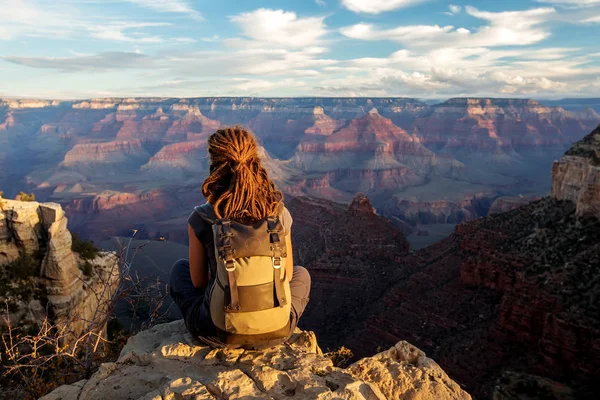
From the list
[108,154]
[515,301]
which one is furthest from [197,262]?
[108,154]

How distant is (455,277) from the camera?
22406 millimetres

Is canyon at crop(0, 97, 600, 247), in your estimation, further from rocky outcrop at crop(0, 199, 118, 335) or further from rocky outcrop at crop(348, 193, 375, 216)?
rocky outcrop at crop(0, 199, 118, 335)

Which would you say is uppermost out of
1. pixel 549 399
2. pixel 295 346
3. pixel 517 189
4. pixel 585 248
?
pixel 295 346

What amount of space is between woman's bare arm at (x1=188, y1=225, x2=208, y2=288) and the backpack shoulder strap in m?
0.20

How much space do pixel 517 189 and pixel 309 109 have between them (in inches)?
3833

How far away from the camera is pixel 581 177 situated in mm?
22047

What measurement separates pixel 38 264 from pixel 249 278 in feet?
46.0

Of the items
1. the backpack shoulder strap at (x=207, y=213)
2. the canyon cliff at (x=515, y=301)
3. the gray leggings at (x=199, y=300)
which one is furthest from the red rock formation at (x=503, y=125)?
the backpack shoulder strap at (x=207, y=213)

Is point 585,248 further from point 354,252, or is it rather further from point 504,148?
point 504,148

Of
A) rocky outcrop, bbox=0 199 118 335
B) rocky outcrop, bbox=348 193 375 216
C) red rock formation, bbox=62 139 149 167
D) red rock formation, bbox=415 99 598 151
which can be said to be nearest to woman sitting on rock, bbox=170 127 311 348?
rocky outcrop, bbox=0 199 118 335

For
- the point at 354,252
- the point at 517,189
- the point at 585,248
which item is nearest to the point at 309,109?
the point at 517,189

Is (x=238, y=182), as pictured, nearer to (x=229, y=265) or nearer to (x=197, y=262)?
(x=229, y=265)

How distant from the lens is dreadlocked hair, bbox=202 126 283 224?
13.4 ft

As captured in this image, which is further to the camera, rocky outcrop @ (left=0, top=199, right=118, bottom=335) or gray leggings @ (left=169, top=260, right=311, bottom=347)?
rocky outcrop @ (left=0, top=199, right=118, bottom=335)
